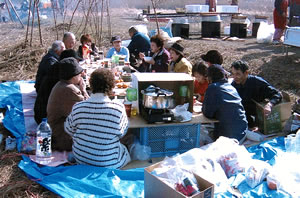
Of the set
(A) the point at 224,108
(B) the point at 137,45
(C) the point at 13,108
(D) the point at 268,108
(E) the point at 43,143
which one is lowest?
(C) the point at 13,108

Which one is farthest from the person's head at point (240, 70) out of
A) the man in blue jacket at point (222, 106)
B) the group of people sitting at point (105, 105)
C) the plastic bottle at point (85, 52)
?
the plastic bottle at point (85, 52)

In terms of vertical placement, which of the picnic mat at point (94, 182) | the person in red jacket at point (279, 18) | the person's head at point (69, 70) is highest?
the person in red jacket at point (279, 18)

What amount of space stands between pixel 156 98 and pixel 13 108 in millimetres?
2953

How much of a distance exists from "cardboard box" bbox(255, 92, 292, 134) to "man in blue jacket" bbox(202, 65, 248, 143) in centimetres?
53

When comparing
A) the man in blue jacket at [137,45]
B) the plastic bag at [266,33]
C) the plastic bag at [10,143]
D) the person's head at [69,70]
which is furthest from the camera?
the plastic bag at [266,33]

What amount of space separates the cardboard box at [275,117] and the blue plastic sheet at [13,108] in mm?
3057

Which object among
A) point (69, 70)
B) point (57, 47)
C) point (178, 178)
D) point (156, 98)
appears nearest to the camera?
point (178, 178)

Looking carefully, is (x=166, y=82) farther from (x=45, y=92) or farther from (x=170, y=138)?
(x=45, y=92)

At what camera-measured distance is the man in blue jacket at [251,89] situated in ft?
14.5

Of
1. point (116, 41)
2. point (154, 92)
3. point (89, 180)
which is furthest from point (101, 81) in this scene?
point (116, 41)

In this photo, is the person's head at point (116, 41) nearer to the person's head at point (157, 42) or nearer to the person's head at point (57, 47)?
the person's head at point (157, 42)

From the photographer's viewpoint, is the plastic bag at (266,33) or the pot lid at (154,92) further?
the plastic bag at (266,33)

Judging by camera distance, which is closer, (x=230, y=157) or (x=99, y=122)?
(x=99, y=122)

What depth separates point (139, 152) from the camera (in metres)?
3.79
